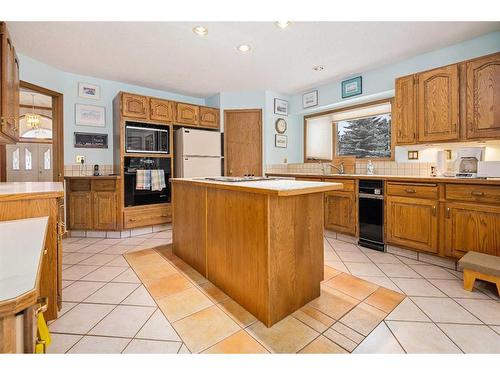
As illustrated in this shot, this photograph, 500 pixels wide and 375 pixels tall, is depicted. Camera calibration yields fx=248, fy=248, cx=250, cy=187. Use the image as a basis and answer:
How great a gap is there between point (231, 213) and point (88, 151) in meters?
3.19

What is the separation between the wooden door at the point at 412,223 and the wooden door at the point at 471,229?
0.39 ft

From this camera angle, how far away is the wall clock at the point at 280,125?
15.1 feet

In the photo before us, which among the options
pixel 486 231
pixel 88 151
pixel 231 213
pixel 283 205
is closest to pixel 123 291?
pixel 231 213

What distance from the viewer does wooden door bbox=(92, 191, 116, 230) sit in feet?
11.7

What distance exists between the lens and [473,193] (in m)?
2.23

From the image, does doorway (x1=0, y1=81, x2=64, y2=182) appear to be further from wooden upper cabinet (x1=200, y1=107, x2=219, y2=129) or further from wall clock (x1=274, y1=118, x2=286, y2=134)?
wall clock (x1=274, y1=118, x2=286, y2=134)

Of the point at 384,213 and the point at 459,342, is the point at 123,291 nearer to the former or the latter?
the point at 459,342

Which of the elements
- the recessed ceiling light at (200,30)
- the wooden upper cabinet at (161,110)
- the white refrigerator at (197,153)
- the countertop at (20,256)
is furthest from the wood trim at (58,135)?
the countertop at (20,256)

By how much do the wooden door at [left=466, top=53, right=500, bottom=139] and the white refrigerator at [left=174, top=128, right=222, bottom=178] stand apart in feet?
11.1

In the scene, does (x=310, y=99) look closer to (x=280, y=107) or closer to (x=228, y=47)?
(x=280, y=107)

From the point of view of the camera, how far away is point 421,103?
2.78 metres

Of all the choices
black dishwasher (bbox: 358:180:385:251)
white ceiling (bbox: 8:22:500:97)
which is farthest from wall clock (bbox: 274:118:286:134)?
black dishwasher (bbox: 358:180:385:251)
